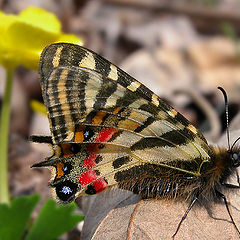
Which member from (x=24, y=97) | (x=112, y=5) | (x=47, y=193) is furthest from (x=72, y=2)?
(x=47, y=193)

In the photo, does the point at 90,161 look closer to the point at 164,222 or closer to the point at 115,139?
the point at 115,139

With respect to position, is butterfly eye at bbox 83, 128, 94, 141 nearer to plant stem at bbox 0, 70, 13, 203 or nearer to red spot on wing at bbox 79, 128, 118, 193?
red spot on wing at bbox 79, 128, 118, 193

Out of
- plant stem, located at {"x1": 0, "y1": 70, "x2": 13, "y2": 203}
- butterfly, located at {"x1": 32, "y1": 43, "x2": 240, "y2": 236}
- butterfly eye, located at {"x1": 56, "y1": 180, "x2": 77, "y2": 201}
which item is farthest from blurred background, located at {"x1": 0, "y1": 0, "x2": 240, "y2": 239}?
butterfly eye, located at {"x1": 56, "y1": 180, "x2": 77, "y2": 201}

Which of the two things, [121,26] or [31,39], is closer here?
[31,39]

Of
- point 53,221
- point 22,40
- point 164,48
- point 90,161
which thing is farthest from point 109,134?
point 164,48

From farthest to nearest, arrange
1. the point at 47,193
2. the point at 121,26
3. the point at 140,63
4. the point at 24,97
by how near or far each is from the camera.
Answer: the point at 121,26 < the point at 140,63 < the point at 24,97 < the point at 47,193

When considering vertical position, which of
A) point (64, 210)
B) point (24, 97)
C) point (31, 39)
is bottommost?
point (24, 97)

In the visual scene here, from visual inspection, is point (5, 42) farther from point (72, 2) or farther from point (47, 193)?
point (72, 2)

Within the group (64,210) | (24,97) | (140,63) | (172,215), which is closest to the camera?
(172,215)
